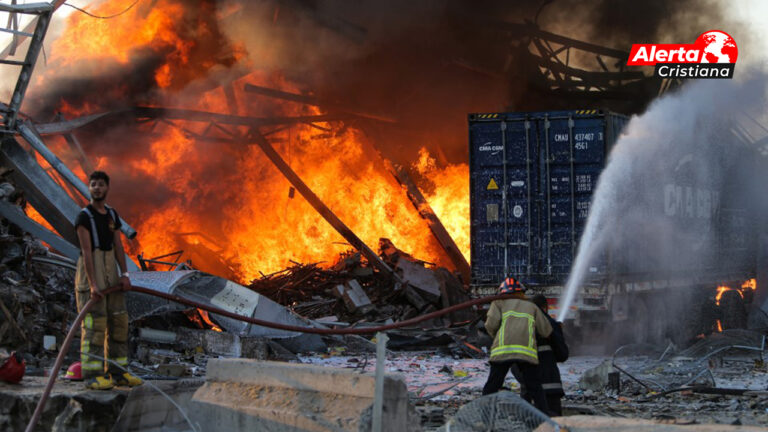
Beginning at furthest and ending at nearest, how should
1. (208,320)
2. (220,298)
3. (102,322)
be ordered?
(208,320) → (220,298) → (102,322)

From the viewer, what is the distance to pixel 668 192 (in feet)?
44.8

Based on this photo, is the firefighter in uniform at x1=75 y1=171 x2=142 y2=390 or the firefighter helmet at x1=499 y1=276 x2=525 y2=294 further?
the firefighter helmet at x1=499 y1=276 x2=525 y2=294

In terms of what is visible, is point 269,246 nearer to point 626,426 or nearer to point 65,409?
point 65,409

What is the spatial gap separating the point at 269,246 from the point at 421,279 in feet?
18.7

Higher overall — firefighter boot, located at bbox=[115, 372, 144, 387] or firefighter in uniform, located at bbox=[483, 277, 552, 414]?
firefighter in uniform, located at bbox=[483, 277, 552, 414]

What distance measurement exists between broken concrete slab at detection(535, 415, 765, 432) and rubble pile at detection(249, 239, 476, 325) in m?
10.5

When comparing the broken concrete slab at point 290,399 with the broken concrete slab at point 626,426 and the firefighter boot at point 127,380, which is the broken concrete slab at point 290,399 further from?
the broken concrete slab at point 626,426

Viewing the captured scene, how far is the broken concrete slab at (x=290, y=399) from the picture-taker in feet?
15.8

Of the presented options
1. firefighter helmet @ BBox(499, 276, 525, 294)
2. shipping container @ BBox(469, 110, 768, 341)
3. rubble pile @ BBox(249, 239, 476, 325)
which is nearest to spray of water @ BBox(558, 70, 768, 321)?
shipping container @ BBox(469, 110, 768, 341)

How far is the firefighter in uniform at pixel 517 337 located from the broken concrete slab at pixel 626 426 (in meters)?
1.84

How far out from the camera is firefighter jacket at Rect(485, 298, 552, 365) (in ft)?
20.3

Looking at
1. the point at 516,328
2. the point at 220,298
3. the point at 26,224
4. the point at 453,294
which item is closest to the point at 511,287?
the point at 516,328
